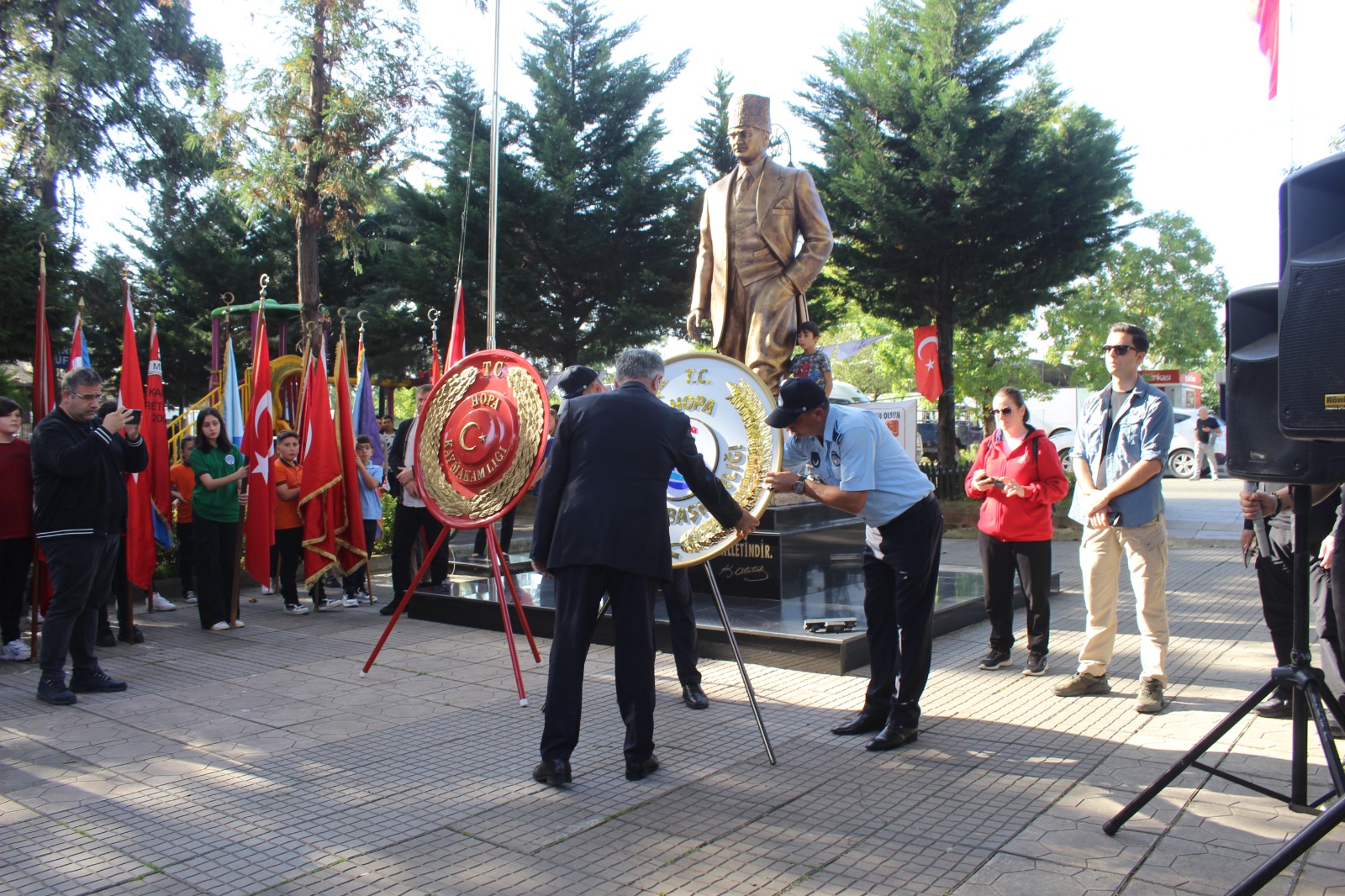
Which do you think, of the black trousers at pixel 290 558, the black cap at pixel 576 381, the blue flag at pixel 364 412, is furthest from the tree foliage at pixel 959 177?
the black cap at pixel 576 381

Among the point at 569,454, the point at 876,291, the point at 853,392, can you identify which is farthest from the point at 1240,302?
the point at 876,291

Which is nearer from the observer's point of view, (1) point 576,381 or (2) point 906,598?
(2) point 906,598

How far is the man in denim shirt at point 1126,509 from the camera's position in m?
5.34

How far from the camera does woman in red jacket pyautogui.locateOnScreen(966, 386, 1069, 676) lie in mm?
6465

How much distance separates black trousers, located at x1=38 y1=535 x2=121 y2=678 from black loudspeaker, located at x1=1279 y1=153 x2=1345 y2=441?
6.40m

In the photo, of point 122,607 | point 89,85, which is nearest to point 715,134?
Answer: point 89,85

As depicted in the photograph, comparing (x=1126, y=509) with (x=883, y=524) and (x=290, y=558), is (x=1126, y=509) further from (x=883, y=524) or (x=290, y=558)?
(x=290, y=558)

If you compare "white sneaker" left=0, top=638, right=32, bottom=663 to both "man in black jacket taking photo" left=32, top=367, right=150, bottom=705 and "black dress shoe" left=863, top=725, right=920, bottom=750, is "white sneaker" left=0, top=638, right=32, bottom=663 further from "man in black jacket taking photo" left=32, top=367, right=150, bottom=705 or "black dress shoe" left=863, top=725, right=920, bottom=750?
"black dress shoe" left=863, top=725, right=920, bottom=750

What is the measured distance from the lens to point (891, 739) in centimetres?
478

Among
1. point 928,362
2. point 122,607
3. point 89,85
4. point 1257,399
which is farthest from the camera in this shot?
point 89,85

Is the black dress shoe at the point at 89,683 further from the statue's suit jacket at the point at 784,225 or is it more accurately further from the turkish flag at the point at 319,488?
the statue's suit jacket at the point at 784,225

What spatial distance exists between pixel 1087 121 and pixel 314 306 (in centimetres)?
1530

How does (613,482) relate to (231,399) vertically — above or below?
below

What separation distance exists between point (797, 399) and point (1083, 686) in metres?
2.67
